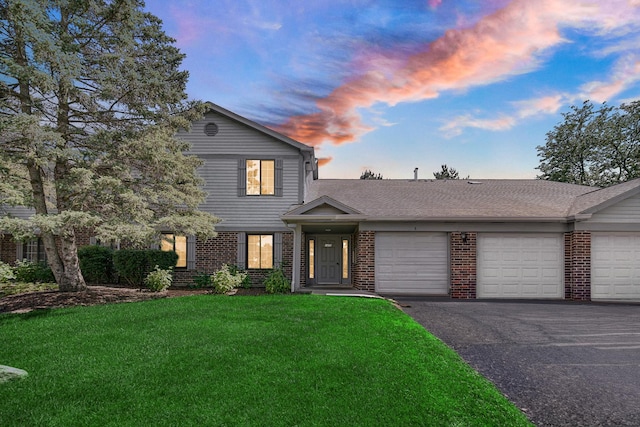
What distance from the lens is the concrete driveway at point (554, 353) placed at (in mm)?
4316

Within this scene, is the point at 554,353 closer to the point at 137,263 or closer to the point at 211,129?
the point at 137,263

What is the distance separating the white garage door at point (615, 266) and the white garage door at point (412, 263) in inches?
190

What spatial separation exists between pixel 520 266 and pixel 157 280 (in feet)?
40.7

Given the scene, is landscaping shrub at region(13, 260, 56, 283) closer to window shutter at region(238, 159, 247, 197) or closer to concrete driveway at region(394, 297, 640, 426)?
window shutter at region(238, 159, 247, 197)

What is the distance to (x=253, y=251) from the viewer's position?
569 inches

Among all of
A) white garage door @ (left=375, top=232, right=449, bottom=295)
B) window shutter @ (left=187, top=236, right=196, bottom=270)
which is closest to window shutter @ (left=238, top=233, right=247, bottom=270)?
window shutter @ (left=187, top=236, right=196, bottom=270)

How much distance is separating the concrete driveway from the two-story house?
1.75 meters

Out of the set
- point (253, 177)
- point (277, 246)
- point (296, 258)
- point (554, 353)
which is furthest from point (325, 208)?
point (554, 353)

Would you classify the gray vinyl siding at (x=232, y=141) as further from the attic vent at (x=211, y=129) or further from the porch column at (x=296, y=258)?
the porch column at (x=296, y=258)

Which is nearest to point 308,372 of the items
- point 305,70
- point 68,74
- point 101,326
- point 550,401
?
point 550,401

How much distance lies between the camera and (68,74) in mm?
9062

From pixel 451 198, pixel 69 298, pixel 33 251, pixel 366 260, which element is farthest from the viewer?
pixel 33 251

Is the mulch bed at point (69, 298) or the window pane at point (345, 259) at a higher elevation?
the window pane at point (345, 259)

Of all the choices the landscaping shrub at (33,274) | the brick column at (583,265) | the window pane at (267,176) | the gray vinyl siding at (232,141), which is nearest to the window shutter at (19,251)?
the landscaping shrub at (33,274)
